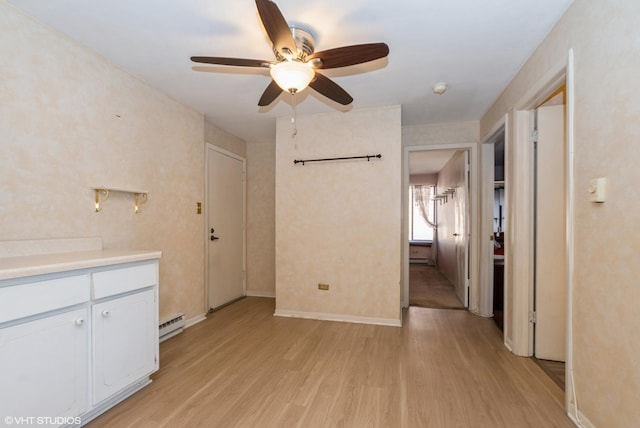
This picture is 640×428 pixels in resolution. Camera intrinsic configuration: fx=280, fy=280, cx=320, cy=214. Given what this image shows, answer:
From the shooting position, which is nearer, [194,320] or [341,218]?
[194,320]

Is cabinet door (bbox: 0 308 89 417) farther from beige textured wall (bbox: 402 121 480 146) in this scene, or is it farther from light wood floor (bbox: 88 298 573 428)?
beige textured wall (bbox: 402 121 480 146)

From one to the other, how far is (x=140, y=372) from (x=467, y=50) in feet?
10.6

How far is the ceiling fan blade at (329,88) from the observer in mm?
1981

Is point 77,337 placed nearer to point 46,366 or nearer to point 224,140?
point 46,366

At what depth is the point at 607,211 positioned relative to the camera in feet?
4.45

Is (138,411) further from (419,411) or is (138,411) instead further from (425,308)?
(425,308)

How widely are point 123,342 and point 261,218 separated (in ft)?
9.20

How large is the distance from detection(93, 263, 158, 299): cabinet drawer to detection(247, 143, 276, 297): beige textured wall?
244 centimetres

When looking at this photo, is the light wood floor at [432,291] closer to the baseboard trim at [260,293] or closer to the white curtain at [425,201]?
the white curtain at [425,201]

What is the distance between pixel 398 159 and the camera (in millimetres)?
3070

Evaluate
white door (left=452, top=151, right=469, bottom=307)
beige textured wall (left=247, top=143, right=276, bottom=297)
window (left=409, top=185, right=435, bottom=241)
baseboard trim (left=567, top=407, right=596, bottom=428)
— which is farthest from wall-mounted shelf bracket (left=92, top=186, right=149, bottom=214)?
window (left=409, top=185, right=435, bottom=241)

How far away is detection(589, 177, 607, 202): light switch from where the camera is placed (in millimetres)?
1370

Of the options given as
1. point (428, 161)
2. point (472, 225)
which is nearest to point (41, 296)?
point (472, 225)

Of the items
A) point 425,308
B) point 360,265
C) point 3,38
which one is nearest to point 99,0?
point 3,38
